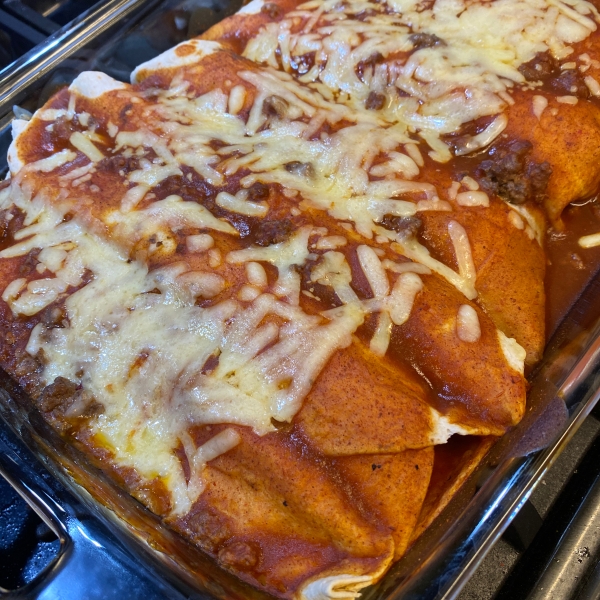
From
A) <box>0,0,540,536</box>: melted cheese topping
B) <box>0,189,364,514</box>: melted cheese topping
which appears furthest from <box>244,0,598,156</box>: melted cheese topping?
<box>0,189,364,514</box>: melted cheese topping

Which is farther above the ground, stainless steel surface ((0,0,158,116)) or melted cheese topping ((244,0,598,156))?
stainless steel surface ((0,0,158,116))

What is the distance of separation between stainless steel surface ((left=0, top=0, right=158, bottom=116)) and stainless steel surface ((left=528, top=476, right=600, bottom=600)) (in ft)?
8.06

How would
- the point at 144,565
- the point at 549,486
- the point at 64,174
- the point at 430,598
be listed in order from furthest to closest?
the point at 64,174
the point at 549,486
the point at 144,565
the point at 430,598

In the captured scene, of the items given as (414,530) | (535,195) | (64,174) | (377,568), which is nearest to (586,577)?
(414,530)

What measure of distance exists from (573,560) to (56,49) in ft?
8.35

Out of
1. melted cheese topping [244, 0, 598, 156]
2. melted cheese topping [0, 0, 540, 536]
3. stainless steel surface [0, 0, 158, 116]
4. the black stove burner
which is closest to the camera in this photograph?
melted cheese topping [0, 0, 540, 536]

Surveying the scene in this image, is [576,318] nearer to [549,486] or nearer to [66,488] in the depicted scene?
[549,486]

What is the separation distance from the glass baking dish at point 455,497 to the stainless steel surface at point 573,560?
0.33 metres

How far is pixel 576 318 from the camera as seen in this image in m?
1.81

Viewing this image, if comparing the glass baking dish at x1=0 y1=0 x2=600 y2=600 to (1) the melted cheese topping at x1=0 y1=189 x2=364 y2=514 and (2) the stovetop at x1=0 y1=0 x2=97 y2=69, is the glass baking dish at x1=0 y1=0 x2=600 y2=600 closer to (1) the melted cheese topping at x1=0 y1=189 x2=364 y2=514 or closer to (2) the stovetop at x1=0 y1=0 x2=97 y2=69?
(1) the melted cheese topping at x1=0 y1=189 x2=364 y2=514

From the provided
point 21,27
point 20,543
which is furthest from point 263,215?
point 21,27

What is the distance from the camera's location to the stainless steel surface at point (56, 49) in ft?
7.39

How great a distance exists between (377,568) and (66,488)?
2.65 feet

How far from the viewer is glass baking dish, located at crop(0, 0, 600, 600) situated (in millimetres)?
1358
